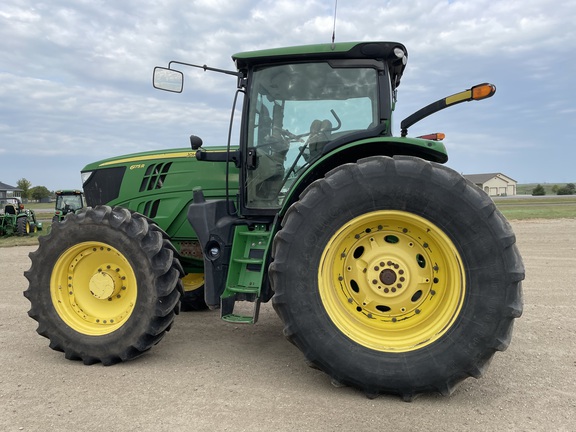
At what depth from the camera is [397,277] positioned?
3.16m

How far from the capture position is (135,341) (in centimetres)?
364

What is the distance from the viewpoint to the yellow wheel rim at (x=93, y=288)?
3850 mm

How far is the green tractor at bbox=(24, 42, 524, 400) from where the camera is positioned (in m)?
2.92

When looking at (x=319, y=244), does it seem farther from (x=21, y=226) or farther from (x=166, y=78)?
(x=21, y=226)

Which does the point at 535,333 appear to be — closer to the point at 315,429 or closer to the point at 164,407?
the point at 315,429

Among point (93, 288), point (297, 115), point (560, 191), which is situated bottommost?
point (93, 288)

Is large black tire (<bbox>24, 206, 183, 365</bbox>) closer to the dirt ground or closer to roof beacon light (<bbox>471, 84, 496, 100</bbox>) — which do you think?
the dirt ground

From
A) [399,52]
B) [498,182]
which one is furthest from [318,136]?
[498,182]

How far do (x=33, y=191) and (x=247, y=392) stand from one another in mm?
80923

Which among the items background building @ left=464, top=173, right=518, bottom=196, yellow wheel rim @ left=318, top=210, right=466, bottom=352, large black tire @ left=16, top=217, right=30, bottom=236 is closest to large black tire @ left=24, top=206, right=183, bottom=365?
yellow wheel rim @ left=318, top=210, right=466, bottom=352

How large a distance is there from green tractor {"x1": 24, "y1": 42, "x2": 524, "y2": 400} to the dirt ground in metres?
0.20

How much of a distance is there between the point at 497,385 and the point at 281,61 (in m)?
3.00

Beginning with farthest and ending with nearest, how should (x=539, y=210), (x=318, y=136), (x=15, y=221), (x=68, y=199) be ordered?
(x=539, y=210) < (x=68, y=199) < (x=15, y=221) < (x=318, y=136)

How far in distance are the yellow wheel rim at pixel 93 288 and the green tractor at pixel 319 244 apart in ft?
0.04
